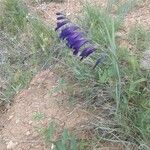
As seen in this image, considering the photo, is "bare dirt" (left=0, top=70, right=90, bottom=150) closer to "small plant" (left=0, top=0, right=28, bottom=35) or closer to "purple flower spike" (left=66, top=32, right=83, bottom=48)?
"purple flower spike" (left=66, top=32, right=83, bottom=48)

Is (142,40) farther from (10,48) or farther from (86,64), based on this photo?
(10,48)

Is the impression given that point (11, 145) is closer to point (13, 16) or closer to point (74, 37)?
point (74, 37)

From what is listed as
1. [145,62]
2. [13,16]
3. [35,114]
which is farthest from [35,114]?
[13,16]

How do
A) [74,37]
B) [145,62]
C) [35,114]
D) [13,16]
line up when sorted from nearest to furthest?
[74,37], [145,62], [35,114], [13,16]

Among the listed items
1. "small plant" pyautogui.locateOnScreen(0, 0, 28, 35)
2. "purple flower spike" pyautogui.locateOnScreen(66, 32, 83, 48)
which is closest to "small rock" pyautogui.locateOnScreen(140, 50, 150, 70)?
"purple flower spike" pyautogui.locateOnScreen(66, 32, 83, 48)

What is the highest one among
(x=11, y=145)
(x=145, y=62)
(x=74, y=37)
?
(x=74, y=37)

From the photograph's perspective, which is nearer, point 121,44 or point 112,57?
point 112,57

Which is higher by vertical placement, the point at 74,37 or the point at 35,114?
A: the point at 74,37

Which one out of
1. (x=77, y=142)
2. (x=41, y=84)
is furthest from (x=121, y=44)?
(x=77, y=142)

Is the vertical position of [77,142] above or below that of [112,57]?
below

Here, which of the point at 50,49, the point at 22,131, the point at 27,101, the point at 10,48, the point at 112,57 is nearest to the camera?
the point at 112,57

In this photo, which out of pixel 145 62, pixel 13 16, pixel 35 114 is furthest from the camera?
pixel 13 16
